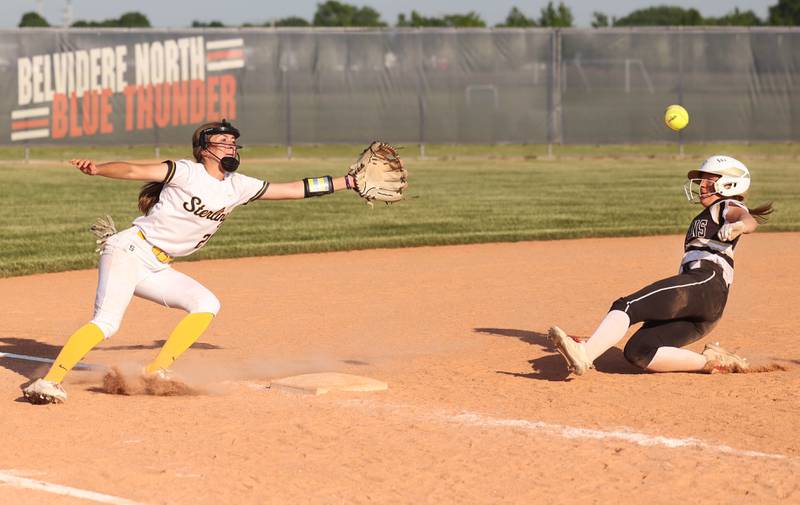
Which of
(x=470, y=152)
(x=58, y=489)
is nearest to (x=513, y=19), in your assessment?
(x=470, y=152)

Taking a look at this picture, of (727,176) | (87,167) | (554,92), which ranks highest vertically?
(554,92)

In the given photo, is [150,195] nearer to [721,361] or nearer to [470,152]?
[721,361]

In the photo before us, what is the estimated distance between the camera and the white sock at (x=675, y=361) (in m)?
7.22

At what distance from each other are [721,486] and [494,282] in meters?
6.42

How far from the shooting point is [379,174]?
7613mm

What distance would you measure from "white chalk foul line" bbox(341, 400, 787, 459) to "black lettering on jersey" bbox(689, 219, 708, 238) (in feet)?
6.87

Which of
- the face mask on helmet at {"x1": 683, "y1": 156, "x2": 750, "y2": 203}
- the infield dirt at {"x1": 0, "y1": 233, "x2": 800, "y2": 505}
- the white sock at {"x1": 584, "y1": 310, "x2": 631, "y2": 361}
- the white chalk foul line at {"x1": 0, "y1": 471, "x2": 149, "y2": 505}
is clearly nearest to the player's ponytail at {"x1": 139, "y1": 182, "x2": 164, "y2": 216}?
the infield dirt at {"x1": 0, "y1": 233, "x2": 800, "y2": 505}

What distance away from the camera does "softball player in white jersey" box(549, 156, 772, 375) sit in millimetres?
7191

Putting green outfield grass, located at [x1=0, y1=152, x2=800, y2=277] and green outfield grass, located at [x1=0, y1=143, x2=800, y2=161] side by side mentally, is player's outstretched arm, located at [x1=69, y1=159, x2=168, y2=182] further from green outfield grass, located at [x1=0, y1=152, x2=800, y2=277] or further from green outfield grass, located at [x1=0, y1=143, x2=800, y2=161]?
green outfield grass, located at [x1=0, y1=143, x2=800, y2=161]

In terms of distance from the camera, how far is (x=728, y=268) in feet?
24.6

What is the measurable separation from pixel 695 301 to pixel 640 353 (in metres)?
0.49

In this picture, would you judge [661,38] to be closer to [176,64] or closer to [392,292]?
[176,64]

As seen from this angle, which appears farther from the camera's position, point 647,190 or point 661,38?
point 661,38

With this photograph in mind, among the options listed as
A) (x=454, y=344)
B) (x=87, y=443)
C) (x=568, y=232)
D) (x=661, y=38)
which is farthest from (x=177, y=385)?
(x=661, y=38)
